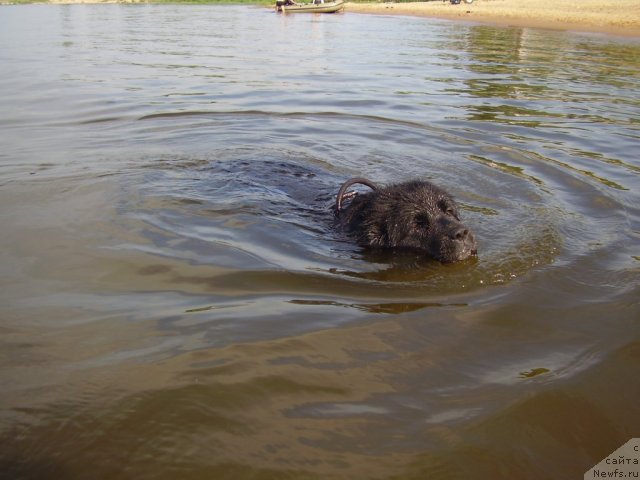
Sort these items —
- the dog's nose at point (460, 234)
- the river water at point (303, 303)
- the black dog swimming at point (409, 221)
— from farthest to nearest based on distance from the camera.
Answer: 1. the black dog swimming at point (409, 221)
2. the dog's nose at point (460, 234)
3. the river water at point (303, 303)

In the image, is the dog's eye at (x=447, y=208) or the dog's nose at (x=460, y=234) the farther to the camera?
the dog's eye at (x=447, y=208)

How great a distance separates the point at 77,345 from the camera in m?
3.50

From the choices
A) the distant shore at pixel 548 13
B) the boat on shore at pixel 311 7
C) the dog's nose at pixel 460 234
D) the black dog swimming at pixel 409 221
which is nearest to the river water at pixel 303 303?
the black dog swimming at pixel 409 221

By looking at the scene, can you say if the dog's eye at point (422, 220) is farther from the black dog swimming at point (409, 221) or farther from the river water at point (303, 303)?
the river water at point (303, 303)

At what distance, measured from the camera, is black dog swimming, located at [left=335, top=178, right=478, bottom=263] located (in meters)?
5.04

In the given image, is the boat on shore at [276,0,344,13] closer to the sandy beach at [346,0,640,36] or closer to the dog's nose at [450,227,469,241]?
the sandy beach at [346,0,640,36]

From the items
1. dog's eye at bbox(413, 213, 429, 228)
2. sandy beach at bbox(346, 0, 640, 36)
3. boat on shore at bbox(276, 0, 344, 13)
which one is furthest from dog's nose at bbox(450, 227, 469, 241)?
boat on shore at bbox(276, 0, 344, 13)

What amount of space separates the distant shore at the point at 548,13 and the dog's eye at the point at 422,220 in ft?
78.9

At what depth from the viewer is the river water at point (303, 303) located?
2768 millimetres

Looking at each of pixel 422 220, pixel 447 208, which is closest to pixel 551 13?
pixel 447 208

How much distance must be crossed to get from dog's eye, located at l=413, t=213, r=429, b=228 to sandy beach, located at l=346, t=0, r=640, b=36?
79.6ft

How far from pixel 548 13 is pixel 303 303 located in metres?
34.4

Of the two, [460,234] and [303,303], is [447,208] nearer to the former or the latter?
[460,234]

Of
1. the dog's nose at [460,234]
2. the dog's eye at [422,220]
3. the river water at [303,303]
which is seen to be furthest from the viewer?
the dog's eye at [422,220]
